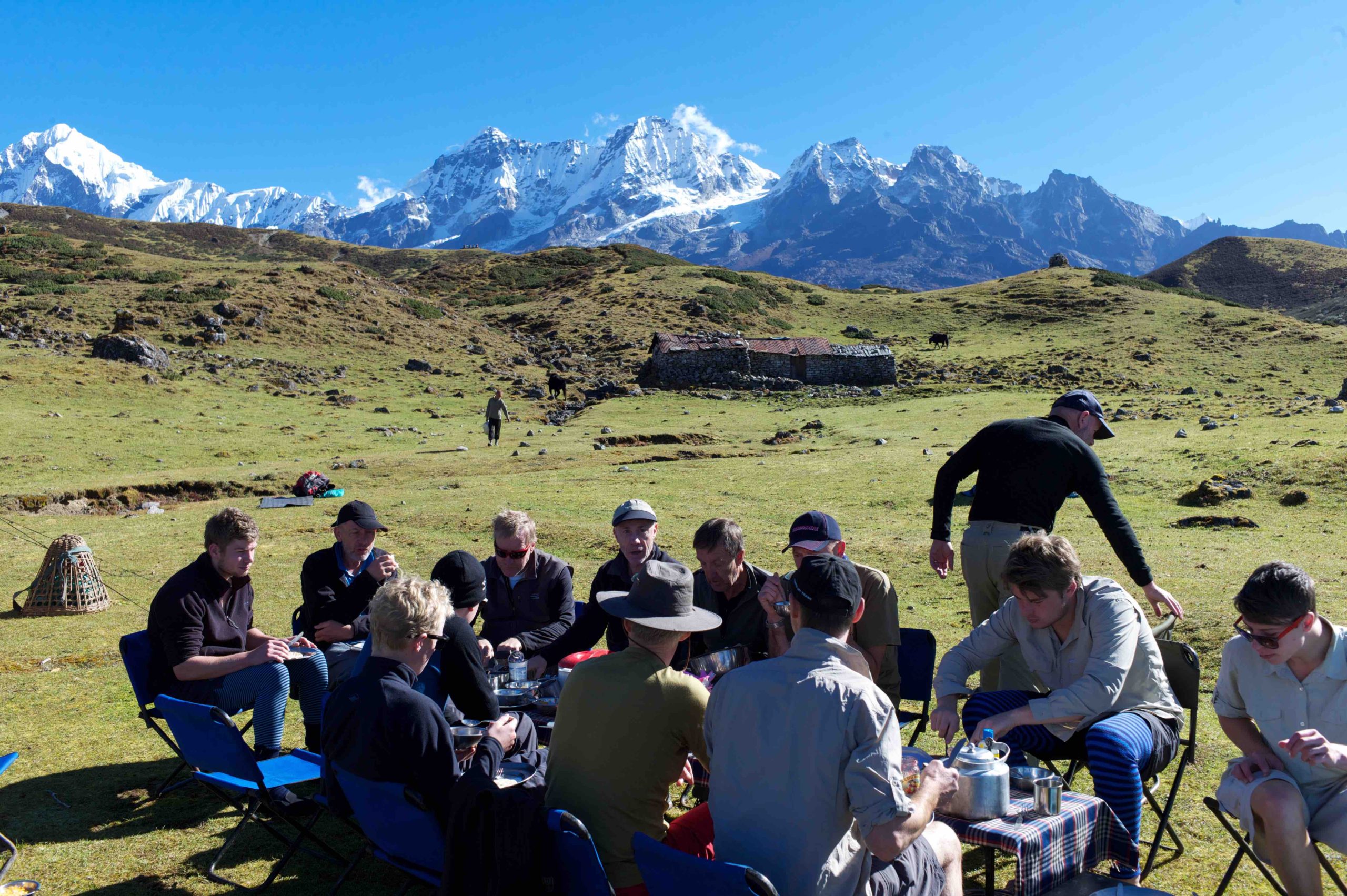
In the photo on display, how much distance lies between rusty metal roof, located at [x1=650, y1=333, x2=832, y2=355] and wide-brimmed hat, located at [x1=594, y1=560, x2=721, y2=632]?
38.7m

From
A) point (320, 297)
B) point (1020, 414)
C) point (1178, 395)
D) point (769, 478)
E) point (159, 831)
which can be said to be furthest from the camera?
point (320, 297)

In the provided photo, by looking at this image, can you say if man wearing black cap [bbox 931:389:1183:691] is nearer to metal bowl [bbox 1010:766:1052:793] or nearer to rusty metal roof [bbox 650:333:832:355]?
metal bowl [bbox 1010:766:1052:793]

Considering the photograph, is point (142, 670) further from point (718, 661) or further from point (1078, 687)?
point (1078, 687)

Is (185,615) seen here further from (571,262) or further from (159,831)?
(571,262)

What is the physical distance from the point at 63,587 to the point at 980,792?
10892 millimetres

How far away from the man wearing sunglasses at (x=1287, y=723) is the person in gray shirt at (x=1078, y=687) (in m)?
0.42

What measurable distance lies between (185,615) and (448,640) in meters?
2.02

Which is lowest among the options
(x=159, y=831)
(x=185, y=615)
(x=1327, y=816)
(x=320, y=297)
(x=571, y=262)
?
(x=159, y=831)

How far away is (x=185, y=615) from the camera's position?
5664 millimetres

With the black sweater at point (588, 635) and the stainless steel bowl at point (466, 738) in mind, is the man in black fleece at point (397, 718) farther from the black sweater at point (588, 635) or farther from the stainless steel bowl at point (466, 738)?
the black sweater at point (588, 635)

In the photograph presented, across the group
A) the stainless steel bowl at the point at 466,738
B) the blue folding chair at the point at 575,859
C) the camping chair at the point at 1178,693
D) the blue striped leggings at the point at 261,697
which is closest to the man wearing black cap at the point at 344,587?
the blue striped leggings at the point at 261,697

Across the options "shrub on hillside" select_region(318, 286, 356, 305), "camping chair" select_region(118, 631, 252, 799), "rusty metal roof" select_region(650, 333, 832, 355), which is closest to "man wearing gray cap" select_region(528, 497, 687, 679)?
"camping chair" select_region(118, 631, 252, 799)

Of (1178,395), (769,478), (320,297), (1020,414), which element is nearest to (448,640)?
(769,478)

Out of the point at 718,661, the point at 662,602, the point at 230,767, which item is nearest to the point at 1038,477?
the point at 718,661
